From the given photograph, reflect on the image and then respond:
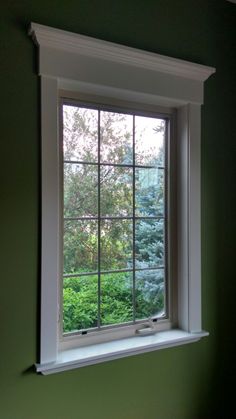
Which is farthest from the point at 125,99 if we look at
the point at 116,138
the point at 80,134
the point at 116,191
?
the point at 116,191

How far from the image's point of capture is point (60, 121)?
67.1 inches

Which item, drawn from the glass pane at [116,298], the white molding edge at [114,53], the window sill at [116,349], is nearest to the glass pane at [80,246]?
the glass pane at [116,298]

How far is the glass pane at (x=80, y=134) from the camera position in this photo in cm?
173

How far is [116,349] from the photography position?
174 cm

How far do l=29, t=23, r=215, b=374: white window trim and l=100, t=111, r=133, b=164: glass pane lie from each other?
0.11 metres

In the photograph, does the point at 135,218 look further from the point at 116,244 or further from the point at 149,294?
the point at 149,294

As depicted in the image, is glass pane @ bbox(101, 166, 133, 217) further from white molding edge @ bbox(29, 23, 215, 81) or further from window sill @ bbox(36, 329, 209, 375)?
window sill @ bbox(36, 329, 209, 375)

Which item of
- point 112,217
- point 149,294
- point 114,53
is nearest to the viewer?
point 114,53

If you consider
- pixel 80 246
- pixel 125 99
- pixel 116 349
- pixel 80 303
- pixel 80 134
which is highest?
pixel 125 99

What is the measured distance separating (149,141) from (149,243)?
0.57 meters

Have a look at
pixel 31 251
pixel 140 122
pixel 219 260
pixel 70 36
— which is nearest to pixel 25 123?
pixel 70 36

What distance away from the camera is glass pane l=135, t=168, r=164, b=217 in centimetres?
195

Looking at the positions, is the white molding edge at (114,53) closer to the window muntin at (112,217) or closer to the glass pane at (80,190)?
the window muntin at (112,217)

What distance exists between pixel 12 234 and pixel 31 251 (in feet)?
0.37
